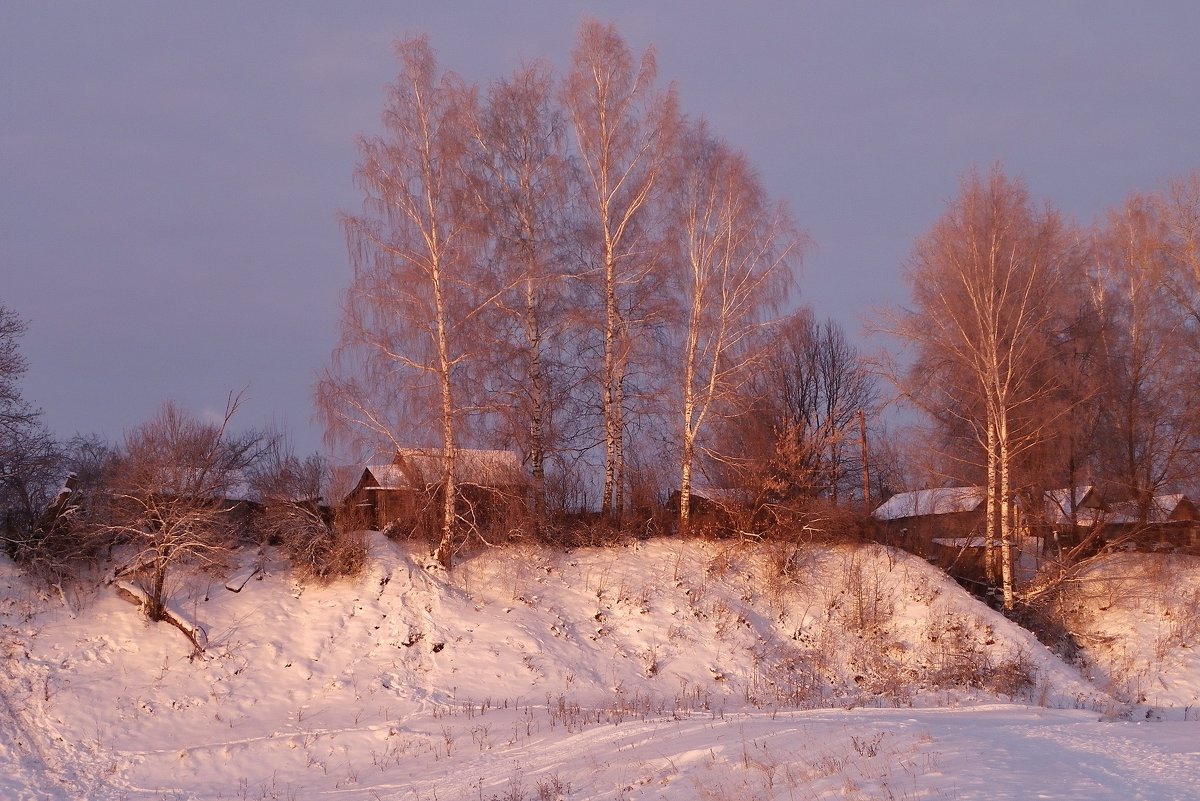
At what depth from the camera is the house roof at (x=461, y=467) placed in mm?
22734

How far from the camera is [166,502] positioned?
2003 cm

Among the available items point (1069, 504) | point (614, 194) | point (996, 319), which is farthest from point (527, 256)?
point (1069, 504)

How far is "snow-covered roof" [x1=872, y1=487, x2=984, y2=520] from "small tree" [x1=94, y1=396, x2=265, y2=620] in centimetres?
1791

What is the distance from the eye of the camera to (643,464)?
26.2 meters

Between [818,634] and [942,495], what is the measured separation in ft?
41.5

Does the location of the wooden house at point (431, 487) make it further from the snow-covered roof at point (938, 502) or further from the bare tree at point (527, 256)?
the snow-covered roof at point (938, 502)

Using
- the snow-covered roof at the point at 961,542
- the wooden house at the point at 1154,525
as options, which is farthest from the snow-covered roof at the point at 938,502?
the wooden house at the point at 1154,525

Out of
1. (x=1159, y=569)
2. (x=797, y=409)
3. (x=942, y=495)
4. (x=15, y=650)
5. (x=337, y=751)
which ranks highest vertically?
(x=797, y=409)

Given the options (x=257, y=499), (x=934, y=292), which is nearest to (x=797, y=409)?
(x=934, y=292)

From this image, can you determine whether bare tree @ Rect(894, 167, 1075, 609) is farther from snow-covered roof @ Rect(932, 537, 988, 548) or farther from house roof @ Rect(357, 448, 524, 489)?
house roof @ Rect(357, 448, 524, 489)

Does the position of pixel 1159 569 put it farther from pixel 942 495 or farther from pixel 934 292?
pixel 934 292

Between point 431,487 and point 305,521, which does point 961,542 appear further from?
point 305,521

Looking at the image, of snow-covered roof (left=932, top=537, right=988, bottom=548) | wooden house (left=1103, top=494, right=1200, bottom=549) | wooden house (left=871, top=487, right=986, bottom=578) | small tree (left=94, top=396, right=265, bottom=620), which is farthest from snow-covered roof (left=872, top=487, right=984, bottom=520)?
small tree (left=94, top=396, right=265, bottom=620)

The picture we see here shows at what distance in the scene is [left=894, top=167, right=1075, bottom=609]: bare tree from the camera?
24.8 m
